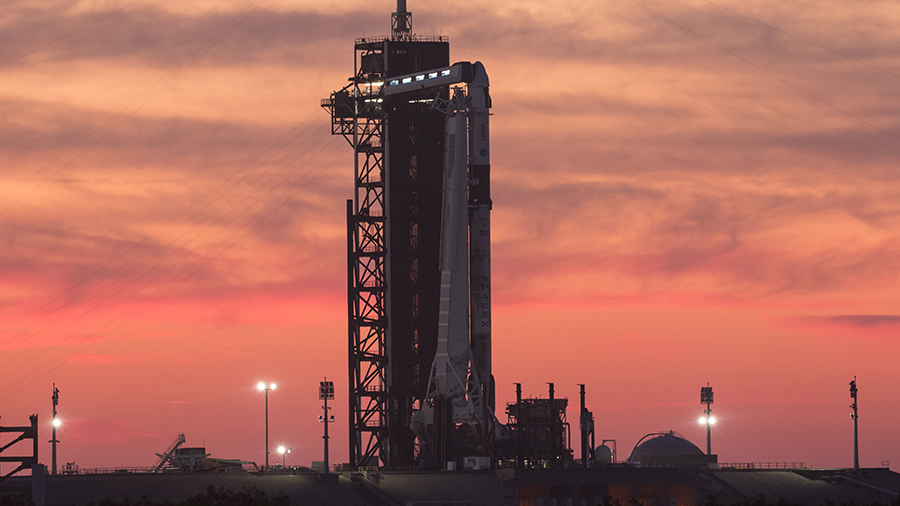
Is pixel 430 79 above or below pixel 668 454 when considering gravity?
above

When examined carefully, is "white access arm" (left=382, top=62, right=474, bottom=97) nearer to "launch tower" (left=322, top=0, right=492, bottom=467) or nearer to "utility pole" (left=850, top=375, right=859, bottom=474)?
"launch tower" (left=322, top=0, right=492, bottom=467)

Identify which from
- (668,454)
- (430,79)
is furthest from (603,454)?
(430,79)

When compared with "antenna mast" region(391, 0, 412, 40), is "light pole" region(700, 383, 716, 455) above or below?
below

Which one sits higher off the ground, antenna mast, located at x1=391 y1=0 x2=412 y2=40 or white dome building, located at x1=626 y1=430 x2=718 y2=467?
antenna mast, located at x1=391 y1=0 x2=412 y2=40

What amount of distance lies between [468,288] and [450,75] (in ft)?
80.5

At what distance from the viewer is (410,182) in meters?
169

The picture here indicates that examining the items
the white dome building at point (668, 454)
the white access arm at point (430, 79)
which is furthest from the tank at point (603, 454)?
the white access arm at point (430, 79)

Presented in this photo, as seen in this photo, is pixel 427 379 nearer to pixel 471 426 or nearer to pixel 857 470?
pixel 471 426

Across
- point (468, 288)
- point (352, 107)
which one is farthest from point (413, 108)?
point (468, 288)

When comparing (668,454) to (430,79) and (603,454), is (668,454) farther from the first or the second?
(430,79)

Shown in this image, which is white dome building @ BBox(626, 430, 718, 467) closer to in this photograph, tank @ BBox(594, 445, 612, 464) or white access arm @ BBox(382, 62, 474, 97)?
tank @ BBox(594, 445, 612, 464)

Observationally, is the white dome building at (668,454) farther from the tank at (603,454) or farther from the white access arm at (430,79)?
the white access arm at (430,79)

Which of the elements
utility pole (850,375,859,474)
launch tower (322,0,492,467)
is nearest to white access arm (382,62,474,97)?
launch tower (322,0,492,467)

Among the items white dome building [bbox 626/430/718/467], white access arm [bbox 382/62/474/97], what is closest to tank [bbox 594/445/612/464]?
white dome building [bbox 626/430/718/467]
